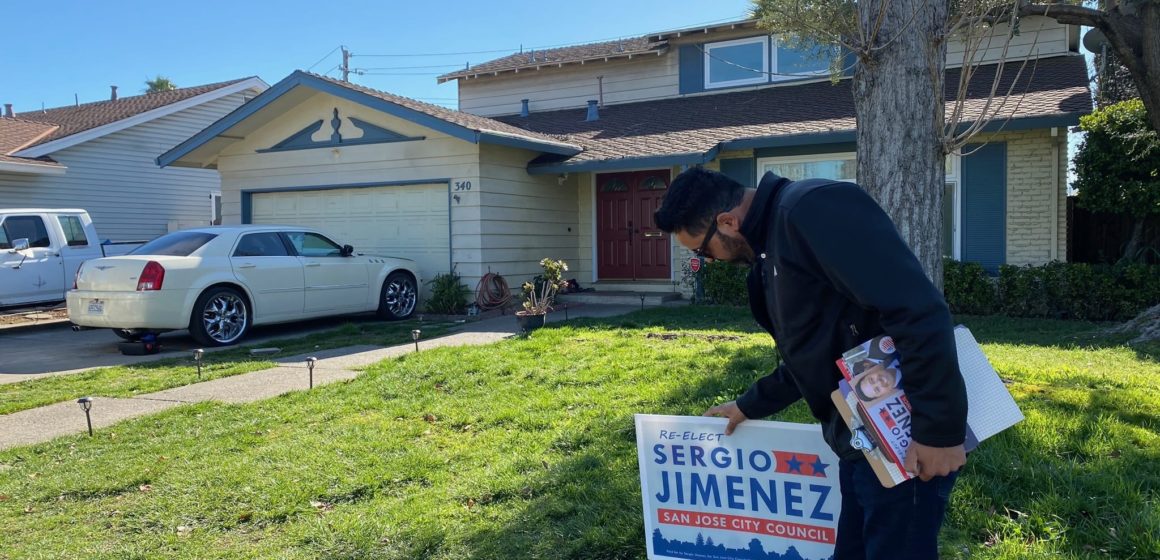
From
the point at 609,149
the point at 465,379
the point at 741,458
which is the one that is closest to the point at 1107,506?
the point at 741,458

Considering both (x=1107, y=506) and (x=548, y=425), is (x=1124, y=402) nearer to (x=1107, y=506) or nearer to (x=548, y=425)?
(x=1107, y=506)

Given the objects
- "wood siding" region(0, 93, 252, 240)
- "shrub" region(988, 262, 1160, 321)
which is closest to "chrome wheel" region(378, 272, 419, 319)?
"shrub" region(988, 262, 1160, 321)

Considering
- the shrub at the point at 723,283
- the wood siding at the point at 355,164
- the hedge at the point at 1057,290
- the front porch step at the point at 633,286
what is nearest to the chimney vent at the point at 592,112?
the front porch step at the point at 633,286

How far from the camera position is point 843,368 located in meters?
2.05

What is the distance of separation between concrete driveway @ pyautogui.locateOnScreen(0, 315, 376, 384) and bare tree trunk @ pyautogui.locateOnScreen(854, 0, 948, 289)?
7.74 meters

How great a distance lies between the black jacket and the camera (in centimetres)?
188

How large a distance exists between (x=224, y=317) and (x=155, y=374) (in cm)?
211

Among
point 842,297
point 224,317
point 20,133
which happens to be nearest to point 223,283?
point 224,317

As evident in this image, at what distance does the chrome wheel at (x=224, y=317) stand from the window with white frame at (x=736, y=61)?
9.77 metres

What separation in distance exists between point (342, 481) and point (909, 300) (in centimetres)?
355

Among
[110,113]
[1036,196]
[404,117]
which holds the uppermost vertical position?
[110,113]

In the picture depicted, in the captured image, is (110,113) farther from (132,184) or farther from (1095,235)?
(1095,235)

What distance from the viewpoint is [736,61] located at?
15.9 meters

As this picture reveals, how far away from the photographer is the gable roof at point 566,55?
1684cm
